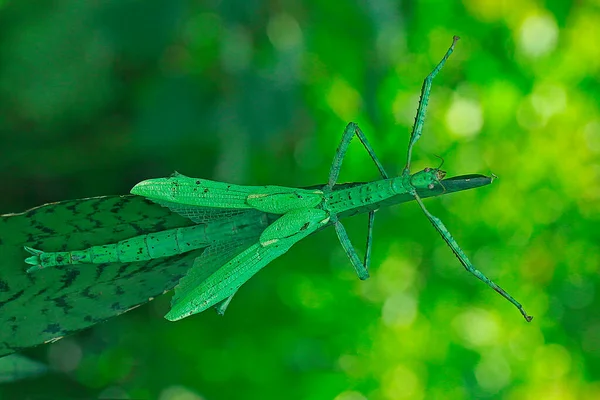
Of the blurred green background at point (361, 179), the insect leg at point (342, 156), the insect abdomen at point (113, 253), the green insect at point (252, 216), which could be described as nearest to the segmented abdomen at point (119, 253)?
the insect abdomen at point (113, 253)

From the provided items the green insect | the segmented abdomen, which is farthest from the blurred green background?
the segmented abdomen

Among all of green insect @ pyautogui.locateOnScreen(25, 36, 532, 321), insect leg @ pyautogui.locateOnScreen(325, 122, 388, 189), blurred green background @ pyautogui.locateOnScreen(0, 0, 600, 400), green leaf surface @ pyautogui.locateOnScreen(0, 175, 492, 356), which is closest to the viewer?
green leaf surface @ pyautogui.locateOnScreen(0, 175, 492, 356)

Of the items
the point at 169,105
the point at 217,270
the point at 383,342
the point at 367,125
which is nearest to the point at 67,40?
the point at 169,105

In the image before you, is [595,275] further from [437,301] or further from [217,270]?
[217,270]

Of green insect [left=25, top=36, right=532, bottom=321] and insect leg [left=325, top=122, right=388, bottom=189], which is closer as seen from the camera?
green insect [left=25, top=36, right=532, bottom=321]

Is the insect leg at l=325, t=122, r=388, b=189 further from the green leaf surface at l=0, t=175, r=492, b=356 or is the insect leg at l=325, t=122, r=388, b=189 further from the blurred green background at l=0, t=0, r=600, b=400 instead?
the blurred green background at l=0, t=0, r=600, b=400

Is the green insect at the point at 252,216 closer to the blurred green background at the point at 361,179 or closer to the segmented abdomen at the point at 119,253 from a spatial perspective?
the segmented abdomen at the point at 119,253

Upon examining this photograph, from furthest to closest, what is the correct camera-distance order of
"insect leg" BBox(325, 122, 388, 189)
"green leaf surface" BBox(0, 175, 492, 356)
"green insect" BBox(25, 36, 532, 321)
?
"insect leg" BBox(325, 122, 388, 189)
"green insect" BBox(25, 36, 532, 321)
"green leaf surface" BBox(0, 175, 492, 356)

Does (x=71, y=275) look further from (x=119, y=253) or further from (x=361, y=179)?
(x=361, y=179)

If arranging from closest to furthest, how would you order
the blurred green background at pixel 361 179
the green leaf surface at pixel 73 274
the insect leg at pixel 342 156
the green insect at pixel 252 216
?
the green leaf surface at pixel 73 274, the green insect at pixel 252 216, the insect leg at pixel 342 156, the blurred green background at pixel 361 179
